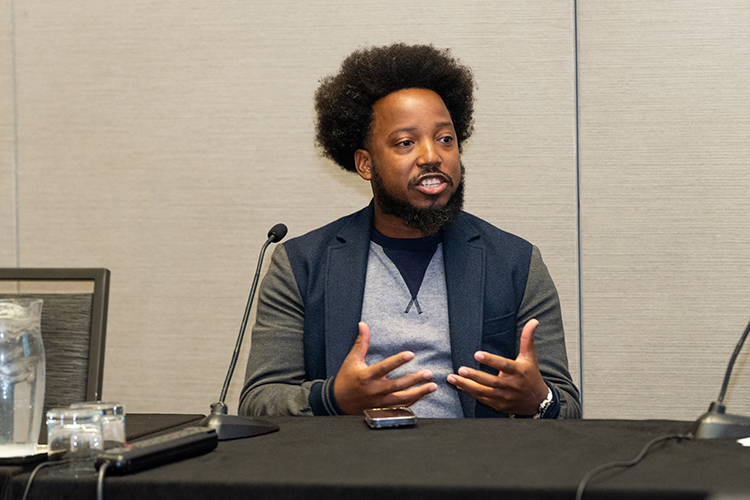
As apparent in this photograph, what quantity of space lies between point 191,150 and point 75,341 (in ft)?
3.32

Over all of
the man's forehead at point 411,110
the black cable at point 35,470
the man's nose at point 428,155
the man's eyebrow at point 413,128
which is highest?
the man's forehead at point 411,110

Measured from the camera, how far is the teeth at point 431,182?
1.60 m

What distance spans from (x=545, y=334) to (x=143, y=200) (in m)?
1.44

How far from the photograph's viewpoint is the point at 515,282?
62.6 inches

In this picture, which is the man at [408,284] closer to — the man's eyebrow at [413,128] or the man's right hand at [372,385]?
the man's eyebrow at [413,128]

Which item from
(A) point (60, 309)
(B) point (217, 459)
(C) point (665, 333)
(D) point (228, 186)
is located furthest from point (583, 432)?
(D) point (228, 186)

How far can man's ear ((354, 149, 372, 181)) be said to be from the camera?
5.89 ft

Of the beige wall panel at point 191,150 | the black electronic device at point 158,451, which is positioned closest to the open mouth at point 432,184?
the beige wall panel at point 191,150

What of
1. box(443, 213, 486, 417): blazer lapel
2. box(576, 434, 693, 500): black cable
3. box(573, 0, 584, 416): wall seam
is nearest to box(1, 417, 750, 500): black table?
box(576, 434, 693, 500): black cable

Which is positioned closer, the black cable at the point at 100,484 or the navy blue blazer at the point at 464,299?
the black cable at the point at 100,484

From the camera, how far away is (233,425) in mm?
959

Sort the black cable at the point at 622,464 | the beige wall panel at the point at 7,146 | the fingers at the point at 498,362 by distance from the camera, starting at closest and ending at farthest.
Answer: the black cable at the point at 622,464 → the fingers at the point at 498,362 → the beige wall panel at the point at 7,146

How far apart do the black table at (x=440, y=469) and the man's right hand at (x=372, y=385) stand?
19cm

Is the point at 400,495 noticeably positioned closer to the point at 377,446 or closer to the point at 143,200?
the point at 377,446
